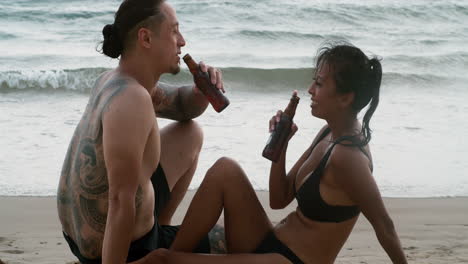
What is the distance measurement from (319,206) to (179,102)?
3.68 ft

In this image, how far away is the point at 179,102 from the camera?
13.6ft

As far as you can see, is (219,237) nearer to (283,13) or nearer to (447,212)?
(447,212)

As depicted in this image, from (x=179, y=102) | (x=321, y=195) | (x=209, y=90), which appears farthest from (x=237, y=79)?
(x=321, y=195)

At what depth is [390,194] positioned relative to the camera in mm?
6078

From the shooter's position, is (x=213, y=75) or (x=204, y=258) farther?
(x=213, y=75)

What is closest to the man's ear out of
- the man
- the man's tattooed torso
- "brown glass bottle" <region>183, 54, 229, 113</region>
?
the man

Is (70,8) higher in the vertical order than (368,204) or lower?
lower

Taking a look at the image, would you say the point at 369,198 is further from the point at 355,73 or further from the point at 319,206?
the point at 355,73

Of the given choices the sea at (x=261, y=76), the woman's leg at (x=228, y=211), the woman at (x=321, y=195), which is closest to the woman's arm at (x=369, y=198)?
the woman at (x=321, y=195)

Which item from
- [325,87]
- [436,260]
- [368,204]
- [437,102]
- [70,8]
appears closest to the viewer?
[368,204]

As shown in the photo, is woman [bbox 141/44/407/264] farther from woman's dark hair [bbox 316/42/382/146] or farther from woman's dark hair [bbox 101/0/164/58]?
woman's dark hair [bbox 101/0/164/58]

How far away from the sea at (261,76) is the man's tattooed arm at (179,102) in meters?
0.78

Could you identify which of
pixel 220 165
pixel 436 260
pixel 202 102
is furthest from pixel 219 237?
pixel 436 260

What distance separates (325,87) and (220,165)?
623 mm
